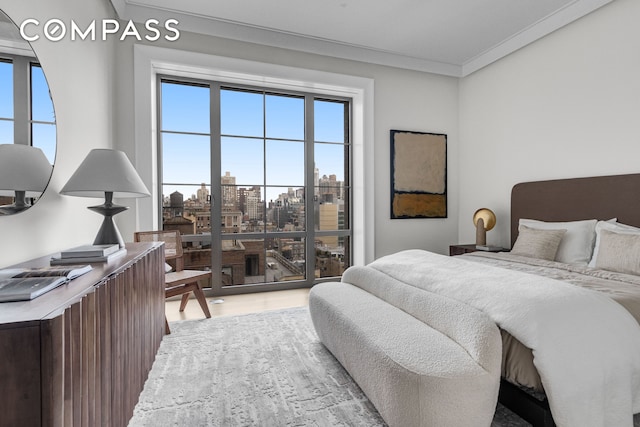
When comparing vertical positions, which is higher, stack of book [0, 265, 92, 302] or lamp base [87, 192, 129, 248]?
lamp base [87, 192, 129, 248]

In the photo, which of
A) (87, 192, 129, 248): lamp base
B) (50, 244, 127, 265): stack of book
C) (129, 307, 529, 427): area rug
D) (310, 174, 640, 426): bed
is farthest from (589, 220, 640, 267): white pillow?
(87, 192, 129, 248): lamp base

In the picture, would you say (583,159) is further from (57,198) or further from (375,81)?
(57,198)

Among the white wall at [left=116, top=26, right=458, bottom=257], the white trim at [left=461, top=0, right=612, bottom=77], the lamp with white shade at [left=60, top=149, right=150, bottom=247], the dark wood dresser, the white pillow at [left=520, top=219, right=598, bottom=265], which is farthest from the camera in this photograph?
the white wall at [left=116, top=26, right=458, bottom=257]

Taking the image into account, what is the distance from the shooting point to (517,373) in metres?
1.44

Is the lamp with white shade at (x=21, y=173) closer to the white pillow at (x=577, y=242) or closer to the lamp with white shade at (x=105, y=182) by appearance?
the lamp with white shade at (x=105, y=182)

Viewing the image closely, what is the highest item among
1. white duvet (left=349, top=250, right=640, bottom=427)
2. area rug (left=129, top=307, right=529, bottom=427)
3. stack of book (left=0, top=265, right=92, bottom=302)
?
stack of book (left=0, top=265, right=92, bottom=302)

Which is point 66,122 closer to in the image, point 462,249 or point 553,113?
point 462,249

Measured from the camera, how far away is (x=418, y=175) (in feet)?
14.3

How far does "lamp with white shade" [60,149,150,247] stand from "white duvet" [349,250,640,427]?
1.99 meters

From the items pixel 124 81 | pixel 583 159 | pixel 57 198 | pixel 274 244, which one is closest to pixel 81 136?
pixel 57 198

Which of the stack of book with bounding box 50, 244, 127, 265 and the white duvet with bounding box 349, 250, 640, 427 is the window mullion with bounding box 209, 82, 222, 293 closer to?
the stack of book with bounding box 50, 244, 127, 265

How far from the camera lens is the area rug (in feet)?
5.26

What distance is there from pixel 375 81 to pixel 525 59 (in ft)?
5.34

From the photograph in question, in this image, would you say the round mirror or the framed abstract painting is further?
the framed abstract painting
